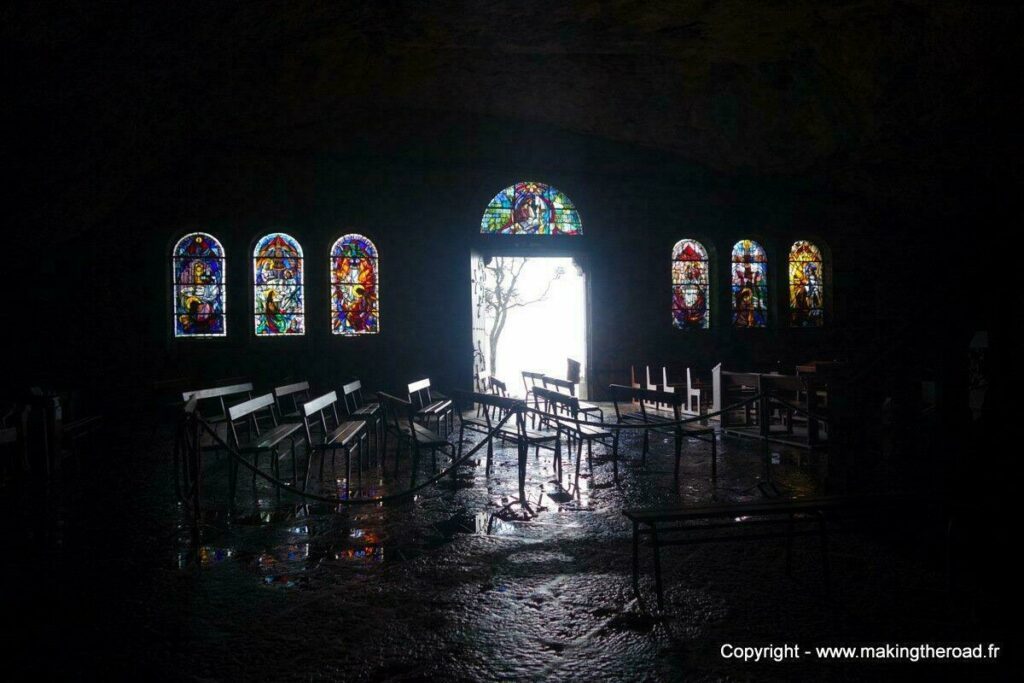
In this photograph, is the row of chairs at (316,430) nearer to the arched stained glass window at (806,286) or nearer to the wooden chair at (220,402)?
the wooden chair at (220,402)

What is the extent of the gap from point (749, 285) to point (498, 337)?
8508mm

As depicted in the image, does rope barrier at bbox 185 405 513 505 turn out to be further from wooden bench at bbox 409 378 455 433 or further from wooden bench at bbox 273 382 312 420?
wooden bench at bbox 409 378 455 433

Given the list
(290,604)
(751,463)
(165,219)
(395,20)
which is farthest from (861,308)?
(165,219)

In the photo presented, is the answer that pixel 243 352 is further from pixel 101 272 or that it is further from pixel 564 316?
pixel 564 316

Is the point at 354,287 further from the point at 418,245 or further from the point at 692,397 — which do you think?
the point at 692,397

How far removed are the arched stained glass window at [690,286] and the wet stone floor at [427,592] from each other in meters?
9.52

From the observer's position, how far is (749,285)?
14.9m

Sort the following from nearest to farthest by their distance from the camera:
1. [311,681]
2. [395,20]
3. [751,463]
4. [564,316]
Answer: [311,681] → [751,463] → [395,20] → [564,316]

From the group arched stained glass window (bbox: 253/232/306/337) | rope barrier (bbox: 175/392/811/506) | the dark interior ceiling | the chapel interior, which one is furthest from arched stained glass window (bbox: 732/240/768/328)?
arched stained glass window (bbox: 253/232/306/337)

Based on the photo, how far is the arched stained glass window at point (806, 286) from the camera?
15.0m

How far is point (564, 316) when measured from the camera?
80.9 feet

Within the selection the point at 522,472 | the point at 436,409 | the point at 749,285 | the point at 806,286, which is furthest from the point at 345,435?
the point at 806,286

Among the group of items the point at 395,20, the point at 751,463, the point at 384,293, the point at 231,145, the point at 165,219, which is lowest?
the point at 751,463

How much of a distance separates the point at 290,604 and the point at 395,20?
9.40 m
